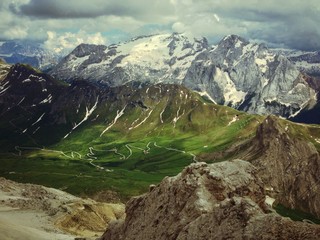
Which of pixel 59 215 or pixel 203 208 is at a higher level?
pixel 203 208

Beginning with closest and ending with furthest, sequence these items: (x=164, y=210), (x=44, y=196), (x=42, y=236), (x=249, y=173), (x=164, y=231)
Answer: (x=164, y=231) < (x=164, y=210) < (x=249, y=173) < (x=42, y=236) < (x=44, y=196)

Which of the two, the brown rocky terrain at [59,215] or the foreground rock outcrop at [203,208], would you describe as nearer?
the foreground rock outcrop at [203,208]

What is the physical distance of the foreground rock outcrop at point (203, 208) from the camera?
51062 mm

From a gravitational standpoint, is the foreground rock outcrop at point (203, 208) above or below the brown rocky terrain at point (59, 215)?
above

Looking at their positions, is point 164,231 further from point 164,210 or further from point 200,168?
point 200,168

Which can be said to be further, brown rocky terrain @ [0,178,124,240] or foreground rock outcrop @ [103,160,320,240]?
brown rocky terrain @ [0,178,124,240]

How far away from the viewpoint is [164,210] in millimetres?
70062

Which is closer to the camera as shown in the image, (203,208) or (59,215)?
(203,208)

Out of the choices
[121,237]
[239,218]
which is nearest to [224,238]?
[239,218]

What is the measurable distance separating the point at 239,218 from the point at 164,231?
16.9m

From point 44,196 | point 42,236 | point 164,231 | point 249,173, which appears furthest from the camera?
point 44,196

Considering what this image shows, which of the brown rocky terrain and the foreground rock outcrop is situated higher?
the foreground rock outcrop

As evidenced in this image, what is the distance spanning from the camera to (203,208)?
209ft

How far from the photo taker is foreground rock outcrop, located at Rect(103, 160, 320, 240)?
5106 centimetres
